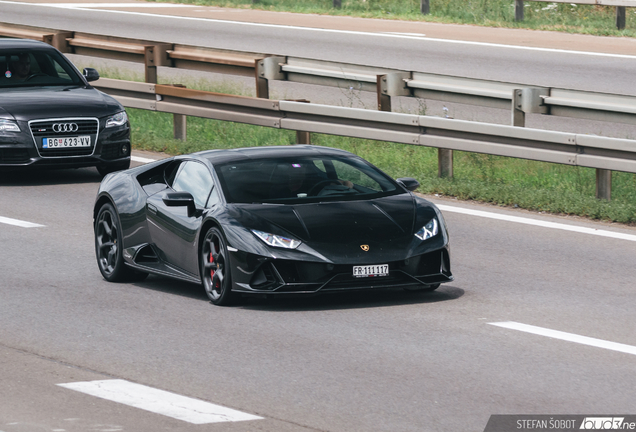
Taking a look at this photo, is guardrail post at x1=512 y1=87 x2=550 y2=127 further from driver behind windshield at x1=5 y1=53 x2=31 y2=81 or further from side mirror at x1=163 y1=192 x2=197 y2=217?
driver behind windshield at x1=5 y1=53 x2=31 y2=81

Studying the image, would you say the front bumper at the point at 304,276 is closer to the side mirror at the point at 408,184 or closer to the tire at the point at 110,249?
the side mirror at the point at 408,184

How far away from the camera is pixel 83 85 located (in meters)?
17.3

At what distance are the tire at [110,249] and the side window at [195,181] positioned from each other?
74cm

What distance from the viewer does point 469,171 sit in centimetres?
1605

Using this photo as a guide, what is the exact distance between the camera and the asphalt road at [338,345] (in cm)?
690

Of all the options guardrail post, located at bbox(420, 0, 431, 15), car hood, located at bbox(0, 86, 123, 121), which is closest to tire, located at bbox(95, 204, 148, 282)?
car hood, located at bbox(0, 86, 123, 121)

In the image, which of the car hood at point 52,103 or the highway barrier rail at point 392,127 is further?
the car hood at point 52,103

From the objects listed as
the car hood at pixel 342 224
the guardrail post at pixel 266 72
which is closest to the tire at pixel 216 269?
the car hood at pixel 342 224

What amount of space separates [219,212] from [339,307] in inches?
44.4

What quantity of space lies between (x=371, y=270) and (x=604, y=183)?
522 centimetres

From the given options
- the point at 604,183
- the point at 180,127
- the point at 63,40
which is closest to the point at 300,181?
the point at 604,183

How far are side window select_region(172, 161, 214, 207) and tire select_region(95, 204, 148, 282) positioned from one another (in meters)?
0.74

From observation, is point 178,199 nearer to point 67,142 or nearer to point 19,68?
point 67,142

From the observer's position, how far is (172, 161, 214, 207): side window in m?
10.2
